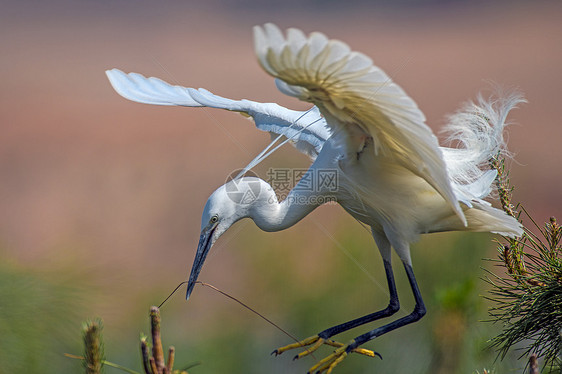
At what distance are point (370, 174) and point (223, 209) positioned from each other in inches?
13.5

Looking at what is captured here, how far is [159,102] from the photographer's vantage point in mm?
1622

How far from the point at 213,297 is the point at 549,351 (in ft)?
8.17

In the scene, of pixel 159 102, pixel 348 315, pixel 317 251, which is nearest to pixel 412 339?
pixel 348 315

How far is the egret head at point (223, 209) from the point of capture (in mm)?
1372

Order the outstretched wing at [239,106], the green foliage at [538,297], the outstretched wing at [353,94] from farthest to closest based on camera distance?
the outstretched wing at [239,106]
the green foliage at [538,297]
the outstretched wing at [353,94]

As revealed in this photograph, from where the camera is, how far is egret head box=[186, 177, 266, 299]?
1.37 meters

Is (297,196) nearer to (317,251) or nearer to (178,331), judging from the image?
(317,251)

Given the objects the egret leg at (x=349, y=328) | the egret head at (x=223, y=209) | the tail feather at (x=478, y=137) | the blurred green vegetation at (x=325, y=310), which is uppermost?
the tail feather at (x=478, y=137)

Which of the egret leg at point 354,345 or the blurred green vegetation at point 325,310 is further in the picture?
the blurred green vegetation at point 325,310
